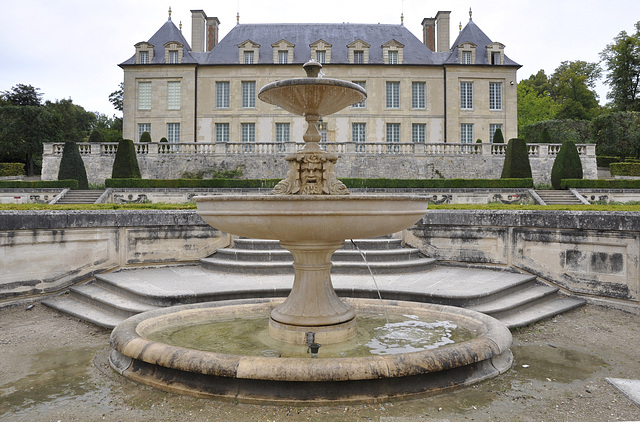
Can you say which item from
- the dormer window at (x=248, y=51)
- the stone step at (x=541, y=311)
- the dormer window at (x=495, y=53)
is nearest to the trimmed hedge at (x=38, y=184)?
the dormer window at (x=248, y=51)

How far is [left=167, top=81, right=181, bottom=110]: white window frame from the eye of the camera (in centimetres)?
3641

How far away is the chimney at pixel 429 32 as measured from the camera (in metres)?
40.2

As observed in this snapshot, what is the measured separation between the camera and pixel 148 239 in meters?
8.08

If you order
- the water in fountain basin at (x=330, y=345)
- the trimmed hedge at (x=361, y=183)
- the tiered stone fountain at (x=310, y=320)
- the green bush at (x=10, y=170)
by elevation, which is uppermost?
the green bush at (x=10, y=170)

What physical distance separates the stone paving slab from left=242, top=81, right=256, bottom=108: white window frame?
35324 mm

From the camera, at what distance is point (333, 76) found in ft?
118

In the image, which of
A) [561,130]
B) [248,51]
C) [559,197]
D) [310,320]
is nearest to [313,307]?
[310,320]

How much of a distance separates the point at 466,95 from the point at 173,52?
25063 mm

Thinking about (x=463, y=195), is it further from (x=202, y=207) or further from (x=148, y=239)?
(x=202, y=207)


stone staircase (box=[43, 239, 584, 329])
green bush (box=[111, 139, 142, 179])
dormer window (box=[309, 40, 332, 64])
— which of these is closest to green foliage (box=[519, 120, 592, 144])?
dormer window (box=[309, 40, 332, 64])

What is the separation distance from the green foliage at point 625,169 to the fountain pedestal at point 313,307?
3306 cm

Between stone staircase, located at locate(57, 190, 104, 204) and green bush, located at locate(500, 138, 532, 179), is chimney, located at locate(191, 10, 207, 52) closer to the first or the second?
stone staircase, located at locate(57, 190, 104, 204)

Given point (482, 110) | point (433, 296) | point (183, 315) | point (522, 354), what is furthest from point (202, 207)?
point (482, 110)

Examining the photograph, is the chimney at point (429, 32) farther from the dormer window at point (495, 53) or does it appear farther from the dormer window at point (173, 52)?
the dormer window at point (173, 52)
